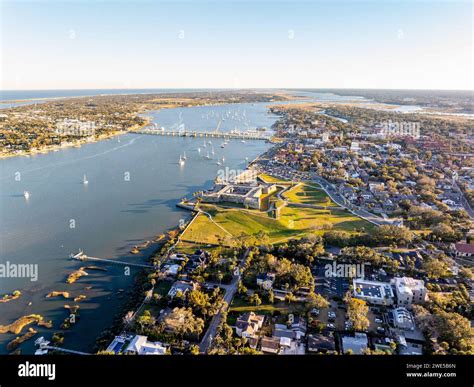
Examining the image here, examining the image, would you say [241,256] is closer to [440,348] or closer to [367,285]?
[367,285]

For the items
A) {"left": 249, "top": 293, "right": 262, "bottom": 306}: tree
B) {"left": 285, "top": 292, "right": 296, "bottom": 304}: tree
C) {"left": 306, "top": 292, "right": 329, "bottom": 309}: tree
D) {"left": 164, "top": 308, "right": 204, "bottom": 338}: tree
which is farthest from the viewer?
{"left": 285, "top": 292, "right": 296, "bottom": 304}: tree

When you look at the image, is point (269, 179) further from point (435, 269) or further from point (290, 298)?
point (290, 298)

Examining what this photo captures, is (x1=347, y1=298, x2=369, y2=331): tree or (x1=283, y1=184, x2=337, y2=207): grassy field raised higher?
(x1=283, y1=184, x2=337, y2=207): grassy field

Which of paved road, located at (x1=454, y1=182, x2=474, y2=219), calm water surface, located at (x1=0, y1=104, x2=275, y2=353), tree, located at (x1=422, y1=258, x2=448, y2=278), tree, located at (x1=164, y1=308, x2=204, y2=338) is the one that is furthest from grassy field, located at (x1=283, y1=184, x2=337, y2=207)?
tree, located at (x1=164, y1=308, x2=204, y2=338)

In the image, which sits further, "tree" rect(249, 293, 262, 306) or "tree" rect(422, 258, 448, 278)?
"tree" rect(422, 258, 448, 278)

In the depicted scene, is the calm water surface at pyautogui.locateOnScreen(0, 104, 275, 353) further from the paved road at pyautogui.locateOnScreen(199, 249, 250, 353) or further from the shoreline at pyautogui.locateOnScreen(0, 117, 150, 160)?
the paved road at pyautogui.locateOnScreen(199, 249, 250, 353)

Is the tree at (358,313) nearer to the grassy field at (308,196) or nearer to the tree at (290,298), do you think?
the tree at (290,298)

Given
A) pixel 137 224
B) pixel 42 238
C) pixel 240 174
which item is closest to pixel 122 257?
pixel 137 224

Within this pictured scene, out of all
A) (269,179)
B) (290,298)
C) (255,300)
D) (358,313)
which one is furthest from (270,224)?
(269,179)
